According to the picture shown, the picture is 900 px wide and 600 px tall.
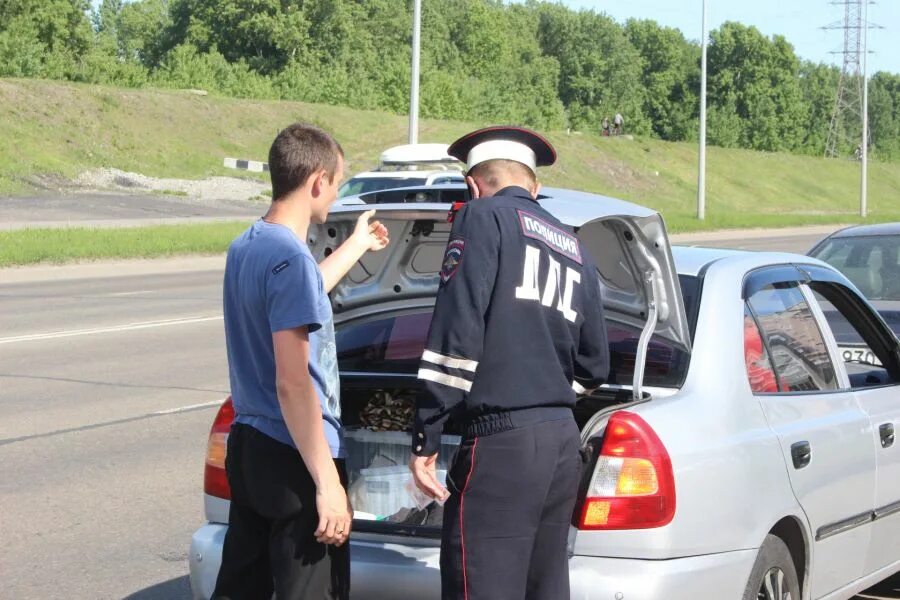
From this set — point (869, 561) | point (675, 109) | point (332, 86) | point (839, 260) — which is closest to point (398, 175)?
point (839, 260)

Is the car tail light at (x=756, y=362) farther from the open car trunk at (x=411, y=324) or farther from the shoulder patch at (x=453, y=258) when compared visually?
the shoulder patch at (x=453, y=258)

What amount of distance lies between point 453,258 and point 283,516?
2.52 feet

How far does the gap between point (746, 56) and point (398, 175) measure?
337 feet

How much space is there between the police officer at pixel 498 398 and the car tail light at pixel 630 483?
39 centimetres

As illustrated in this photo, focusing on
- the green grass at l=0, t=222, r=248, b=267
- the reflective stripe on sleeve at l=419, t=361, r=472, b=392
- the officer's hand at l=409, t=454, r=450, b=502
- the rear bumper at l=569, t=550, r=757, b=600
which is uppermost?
the reflective stripe on sleeve at l=419, t=361, r=472, b=392

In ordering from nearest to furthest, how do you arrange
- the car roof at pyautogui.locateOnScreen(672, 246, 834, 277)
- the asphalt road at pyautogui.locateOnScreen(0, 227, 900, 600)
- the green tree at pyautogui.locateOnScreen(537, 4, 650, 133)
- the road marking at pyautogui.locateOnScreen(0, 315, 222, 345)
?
the car roof at pyautogui.locateOnScreen(672, 246, 834, 277) → the asphalt road at pyautogui.locateOnScreen(0, 227, 900, 600) → the road marking at pyautogui.locateOnScreen(0, 315, 222, 345) → the green tree at pyautogui.locateOnScreen(537, 4, 650, 133)

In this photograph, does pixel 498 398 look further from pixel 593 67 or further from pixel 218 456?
pixel 593 67

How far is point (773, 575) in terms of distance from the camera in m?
4.04

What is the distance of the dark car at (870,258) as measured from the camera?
9.48 meters

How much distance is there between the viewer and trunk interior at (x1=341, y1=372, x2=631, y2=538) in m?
4.43

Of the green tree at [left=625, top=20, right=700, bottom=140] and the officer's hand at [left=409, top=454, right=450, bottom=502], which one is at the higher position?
the green tree at [left=625, top=20, right=700, bottom=140]

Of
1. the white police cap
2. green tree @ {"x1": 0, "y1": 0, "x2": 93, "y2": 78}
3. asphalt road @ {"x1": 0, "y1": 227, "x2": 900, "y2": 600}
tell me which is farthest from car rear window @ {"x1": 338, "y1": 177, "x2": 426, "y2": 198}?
green tree @ {"x1": 0, "y1": 0, "x2": 93, "y2": 78}

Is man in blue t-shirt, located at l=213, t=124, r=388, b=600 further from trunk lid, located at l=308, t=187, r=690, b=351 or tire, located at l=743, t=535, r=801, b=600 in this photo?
tire, located at l=743, t=535, r=801, b=600

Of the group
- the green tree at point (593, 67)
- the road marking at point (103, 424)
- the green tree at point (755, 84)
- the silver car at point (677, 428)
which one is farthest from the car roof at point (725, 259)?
the green tree at point (755, 84)
